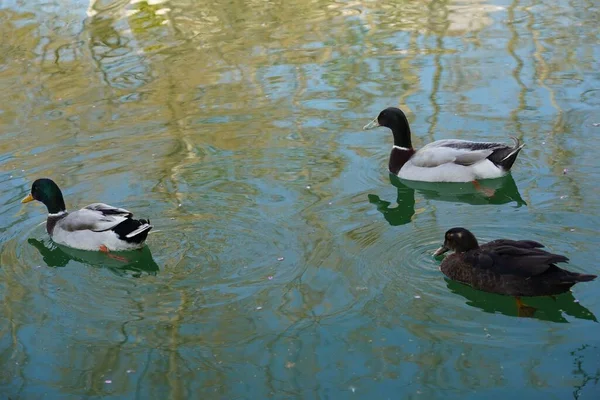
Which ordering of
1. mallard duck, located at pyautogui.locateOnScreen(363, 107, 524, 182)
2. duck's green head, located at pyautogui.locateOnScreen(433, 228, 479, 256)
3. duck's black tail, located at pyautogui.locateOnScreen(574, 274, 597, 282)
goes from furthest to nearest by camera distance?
mallard duck, located at pyautogui.locateOnScreen(363, 107, 524, 182) < duck's green head, located at pyautogui.locateOnScreen(433, 228, 479, 256) < duck's black tail, located at pyautogui.locateOnScreen(574, 274, 597, 282)

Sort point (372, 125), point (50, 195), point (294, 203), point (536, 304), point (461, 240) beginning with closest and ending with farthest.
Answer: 1. point (536, 304)
2. point (461, 240)
3. point (50, 195)
4. point (294, 203)
5. point (372, 125)

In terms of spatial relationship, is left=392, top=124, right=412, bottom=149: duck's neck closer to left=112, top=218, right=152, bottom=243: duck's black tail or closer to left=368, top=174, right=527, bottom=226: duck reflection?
left=368, top=174, right=527, bottom=226: duck reflection

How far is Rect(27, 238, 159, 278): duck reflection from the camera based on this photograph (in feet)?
24.7

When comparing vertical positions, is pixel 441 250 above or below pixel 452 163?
above

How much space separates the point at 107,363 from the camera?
621 centimetres

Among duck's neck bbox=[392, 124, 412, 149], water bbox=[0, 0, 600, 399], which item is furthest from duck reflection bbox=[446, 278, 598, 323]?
duck's neck bbox=[392, 124, 412, 149]

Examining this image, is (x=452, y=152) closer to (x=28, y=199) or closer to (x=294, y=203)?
(x=294, y=203)

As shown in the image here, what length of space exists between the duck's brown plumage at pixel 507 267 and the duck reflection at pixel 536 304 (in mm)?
55

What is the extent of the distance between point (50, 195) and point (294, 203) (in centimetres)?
216

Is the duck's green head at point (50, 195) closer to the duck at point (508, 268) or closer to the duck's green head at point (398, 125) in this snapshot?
the duck's green head at point (398, 125)

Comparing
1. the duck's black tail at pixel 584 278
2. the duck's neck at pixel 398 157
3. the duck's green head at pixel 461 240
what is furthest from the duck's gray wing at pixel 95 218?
the duck's black tail at pixel 584 278

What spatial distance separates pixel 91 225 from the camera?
794cm

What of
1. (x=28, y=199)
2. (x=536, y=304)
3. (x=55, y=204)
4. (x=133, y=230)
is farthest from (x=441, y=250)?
(x=28, y=199)

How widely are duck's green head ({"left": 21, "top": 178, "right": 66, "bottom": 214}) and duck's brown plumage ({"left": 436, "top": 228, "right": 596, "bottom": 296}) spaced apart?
3.50m
